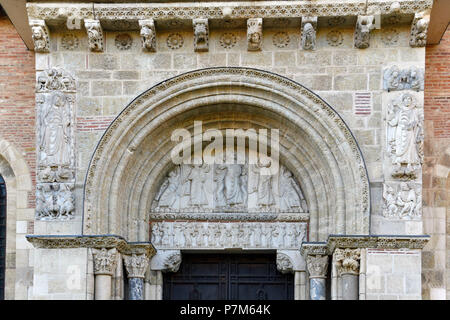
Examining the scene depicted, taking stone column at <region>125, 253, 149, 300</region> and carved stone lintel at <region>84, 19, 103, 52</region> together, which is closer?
carved stone lintel at <region>84, 19, 103, 52</region>

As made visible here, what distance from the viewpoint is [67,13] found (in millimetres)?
14570

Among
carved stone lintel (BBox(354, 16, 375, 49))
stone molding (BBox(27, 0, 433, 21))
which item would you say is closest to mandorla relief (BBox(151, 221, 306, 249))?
carved stone lintel (BBox(354, 16, 375, 49))

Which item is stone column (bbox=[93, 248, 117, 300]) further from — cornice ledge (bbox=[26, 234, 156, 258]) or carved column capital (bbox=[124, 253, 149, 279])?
carved column capital (bbox=[124, 253, 149, 279])

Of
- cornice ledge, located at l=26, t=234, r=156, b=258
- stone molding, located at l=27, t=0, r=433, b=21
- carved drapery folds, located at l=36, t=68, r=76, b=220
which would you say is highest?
stone molding, located at l=27, t=0, r=433, b=21

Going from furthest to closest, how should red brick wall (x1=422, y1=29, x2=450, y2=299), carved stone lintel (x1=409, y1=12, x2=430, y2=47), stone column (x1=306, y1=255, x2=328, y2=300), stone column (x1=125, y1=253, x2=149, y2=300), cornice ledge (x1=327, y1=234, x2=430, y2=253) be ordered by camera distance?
1. red brick wall (x1=422, y1=29, x2=450, y2=299)
2. stone column (x1=125, y1=253, x2=149, y2=300)
3. stone column (x1=306, y1=255, x2=328, y2=300)
4. carved stone lintel (x1=409, y1=12, x2=430, y2=47)
5. cornice ledge (x1=327, y1=234, x2=430, y2=253)

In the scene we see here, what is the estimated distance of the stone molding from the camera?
14336 mm

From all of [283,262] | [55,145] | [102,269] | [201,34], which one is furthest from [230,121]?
[102,269]

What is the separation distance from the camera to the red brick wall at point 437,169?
594 inches

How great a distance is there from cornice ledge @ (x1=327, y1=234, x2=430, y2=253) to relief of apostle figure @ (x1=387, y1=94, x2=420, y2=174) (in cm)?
93

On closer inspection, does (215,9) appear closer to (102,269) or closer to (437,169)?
(102,269)

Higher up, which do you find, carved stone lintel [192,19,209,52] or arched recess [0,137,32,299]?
carved stone lintel [192,19,209,52]

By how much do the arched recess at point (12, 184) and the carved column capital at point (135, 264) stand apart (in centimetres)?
183

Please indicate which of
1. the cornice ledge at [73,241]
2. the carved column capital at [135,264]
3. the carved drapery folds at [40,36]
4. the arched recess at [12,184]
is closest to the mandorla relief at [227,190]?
the carved column capital at [135,264]

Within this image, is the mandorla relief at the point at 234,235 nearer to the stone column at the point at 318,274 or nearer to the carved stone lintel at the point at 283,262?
the carved stone lintel at the point at 283,262
